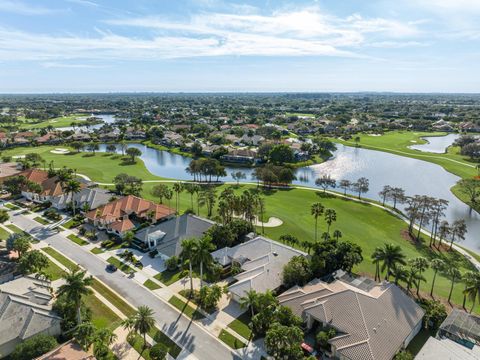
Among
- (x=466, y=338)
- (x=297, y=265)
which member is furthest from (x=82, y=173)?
(x=466, y=338)

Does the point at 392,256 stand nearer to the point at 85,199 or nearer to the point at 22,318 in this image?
the point at 22,318

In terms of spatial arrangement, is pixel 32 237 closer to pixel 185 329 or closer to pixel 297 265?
pixel 185 329

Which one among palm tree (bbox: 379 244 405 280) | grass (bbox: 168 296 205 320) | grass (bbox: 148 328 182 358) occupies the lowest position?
grass (bbox: 168 296 205 320)

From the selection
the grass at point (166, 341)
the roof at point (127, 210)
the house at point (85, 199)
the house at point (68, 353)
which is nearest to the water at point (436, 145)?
the roof at point (127, 210)

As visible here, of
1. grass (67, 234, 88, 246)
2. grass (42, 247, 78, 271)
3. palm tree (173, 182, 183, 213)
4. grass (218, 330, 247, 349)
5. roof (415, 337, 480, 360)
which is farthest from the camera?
palm tree (173, 182, 183, 213)

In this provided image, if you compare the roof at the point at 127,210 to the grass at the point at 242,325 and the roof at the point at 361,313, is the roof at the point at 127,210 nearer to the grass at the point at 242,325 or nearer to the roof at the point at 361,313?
the grass at the point at 242,325

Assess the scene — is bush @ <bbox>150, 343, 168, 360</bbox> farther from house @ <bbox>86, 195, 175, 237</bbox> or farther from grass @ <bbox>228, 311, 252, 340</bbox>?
house @ <bbox>86, 195, 175, 237</bbox>

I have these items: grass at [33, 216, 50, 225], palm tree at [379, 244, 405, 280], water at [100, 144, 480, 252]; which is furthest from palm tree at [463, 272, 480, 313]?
grass at [33, 216, 50, 225]
